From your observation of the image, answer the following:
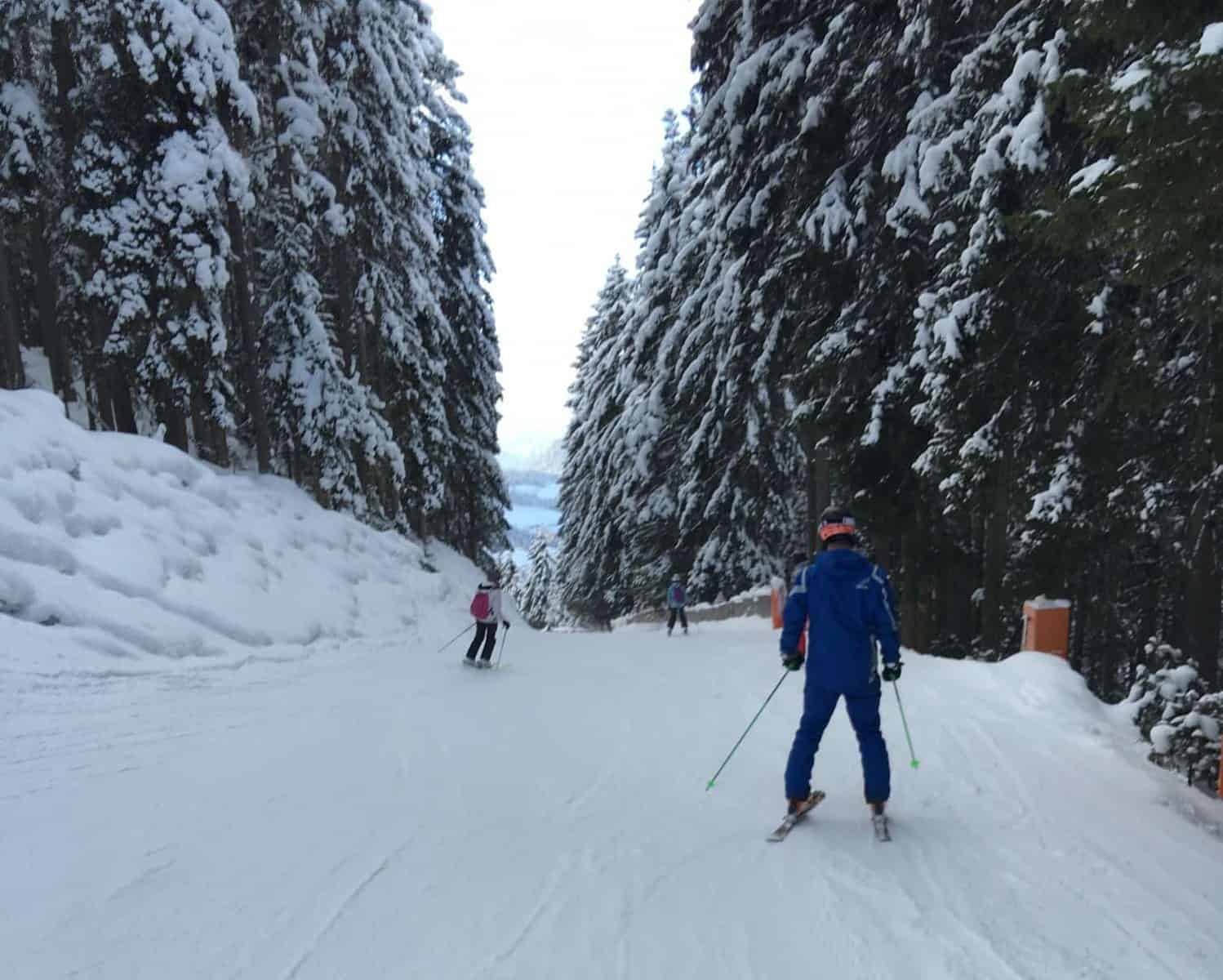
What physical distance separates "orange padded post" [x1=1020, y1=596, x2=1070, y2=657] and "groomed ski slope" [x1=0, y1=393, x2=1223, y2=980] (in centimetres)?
45

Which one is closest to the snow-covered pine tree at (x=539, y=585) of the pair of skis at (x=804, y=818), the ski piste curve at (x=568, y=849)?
the ski piste curve at (x=568, y=849)

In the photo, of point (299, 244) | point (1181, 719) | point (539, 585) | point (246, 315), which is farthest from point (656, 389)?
point (539, 585)

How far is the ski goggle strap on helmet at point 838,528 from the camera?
502 centimetres

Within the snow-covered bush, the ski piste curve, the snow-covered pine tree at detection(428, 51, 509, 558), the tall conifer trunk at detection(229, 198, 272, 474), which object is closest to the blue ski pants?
the ski piste curve

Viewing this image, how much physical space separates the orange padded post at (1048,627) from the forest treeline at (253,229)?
12.9 metres

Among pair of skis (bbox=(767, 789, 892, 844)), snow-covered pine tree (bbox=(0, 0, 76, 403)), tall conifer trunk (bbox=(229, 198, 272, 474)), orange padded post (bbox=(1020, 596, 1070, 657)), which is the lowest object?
pair of skis (bbox=(767, 789, 892, 844))

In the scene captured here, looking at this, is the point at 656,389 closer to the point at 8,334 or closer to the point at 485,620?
the point at 485,620

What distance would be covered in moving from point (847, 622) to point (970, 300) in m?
6.03

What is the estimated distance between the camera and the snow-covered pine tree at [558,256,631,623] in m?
30.2

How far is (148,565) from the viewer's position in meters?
9.52

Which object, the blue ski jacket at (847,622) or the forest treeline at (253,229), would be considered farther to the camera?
the forest treeline at (253,229)

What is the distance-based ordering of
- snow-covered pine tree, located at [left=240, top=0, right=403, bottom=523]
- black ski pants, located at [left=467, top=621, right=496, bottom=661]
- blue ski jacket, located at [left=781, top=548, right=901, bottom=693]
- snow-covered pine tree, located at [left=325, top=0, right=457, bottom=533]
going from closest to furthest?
blue ski jacket, located at [left=781, top=548, right=901, bottom=693], black ski pants, located at [left=467, top=621, right=496, bottom=661], snow-covered pine tree, located at [left=240, top=0, right=403, bottom=523], snow-covered pine tree, located at [left=325, top=0, right=457, bottom=533]

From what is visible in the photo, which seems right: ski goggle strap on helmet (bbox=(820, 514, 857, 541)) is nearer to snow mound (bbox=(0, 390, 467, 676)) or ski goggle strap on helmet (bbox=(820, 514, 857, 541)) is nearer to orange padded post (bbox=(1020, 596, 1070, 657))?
orange padded post (bbox=(1020, 596, 1070, 657))

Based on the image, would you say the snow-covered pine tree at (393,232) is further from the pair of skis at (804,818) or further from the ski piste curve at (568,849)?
the pair of skis at (804,818)
